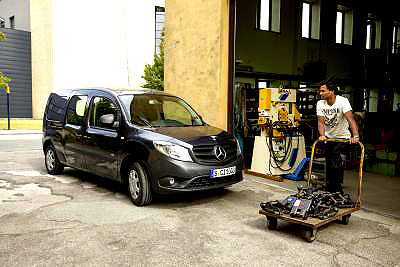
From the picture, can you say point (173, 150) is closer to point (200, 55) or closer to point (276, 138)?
point (276, 138)

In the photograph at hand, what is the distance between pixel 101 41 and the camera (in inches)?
1152

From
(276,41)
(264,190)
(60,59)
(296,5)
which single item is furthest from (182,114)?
(60,59)

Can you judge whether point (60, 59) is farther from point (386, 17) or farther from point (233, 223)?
point (233, 223)

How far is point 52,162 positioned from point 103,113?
239cm

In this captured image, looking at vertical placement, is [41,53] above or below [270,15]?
above

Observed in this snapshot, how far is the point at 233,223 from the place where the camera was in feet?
16.4

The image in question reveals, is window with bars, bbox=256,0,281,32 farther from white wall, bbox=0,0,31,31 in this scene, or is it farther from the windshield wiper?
white wall, bbox=0,0,31,31

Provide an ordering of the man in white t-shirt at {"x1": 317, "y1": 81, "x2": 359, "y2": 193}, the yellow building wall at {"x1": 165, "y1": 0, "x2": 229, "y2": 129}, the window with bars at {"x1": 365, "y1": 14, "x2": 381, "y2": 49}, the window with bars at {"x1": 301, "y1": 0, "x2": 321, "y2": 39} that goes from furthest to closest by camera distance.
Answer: the window with bars at {"x1": 365, "y1": 14, "x2": 381, "y2": 49} → the window with bars at {"x1": 301, "y1": 0, "x2": 321, "y2": 39} → the yellow building wall at {"x1": 165, "y1": 0, "x2": 229, "y2": 129} → the man in white t-shirt at {"x1": 317, "y1": 81, "x2": 359, "y2": 193}

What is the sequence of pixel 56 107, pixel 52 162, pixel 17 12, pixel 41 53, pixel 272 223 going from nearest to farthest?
pixel 272 223
pixel 56 107
pixel 52 162
pixel 41 53
pixel 17 12

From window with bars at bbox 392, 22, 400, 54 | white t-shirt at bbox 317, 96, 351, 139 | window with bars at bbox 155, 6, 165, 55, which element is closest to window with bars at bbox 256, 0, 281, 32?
window with bars at bbox 392, 22, 400, 54

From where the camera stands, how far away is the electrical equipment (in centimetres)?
806

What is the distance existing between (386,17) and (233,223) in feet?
56.5

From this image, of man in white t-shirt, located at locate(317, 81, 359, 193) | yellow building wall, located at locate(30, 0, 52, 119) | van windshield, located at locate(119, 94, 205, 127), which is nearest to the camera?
man in white t-shirt, located at locate(317, 81, 359, 193)

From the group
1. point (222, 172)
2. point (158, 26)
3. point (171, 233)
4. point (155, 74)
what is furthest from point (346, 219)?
point (158, 26)
